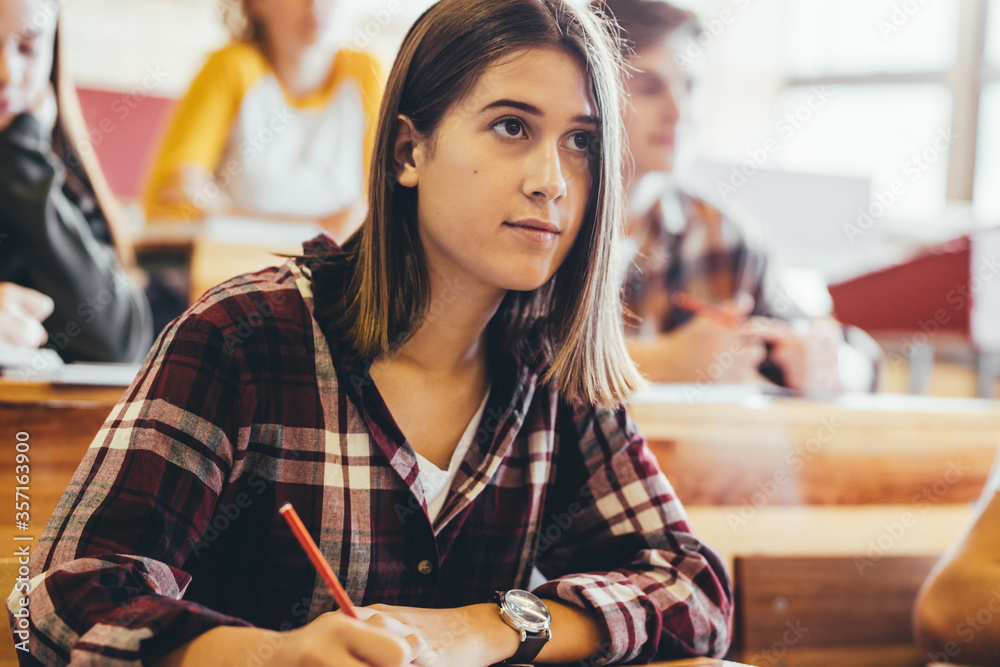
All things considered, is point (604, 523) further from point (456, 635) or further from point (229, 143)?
point (229, 143)

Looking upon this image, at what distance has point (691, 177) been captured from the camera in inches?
133

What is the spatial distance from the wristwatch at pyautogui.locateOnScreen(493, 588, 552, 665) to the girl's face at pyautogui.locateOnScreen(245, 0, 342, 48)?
2.22 m

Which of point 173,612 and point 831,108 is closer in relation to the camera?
point 173,612

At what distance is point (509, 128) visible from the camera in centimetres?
93

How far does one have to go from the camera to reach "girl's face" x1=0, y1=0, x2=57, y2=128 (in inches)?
59.0

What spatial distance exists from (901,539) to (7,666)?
1547mm

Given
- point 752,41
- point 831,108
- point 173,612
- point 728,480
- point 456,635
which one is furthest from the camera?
point 752,41

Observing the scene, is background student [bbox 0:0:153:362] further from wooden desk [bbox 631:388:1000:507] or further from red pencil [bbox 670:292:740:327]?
red pencil [bbox 670:292:740:327]

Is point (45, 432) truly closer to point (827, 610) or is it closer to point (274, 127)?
point (827, 610)

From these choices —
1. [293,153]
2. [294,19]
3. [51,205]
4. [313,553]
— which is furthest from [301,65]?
[313,553]

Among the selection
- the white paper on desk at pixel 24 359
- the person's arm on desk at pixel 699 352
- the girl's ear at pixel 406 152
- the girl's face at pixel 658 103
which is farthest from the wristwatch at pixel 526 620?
the girl's face at pixel 658 103

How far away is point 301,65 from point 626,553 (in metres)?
2.22

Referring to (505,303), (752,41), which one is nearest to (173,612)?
(505,303)

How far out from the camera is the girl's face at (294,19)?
2.65 m
